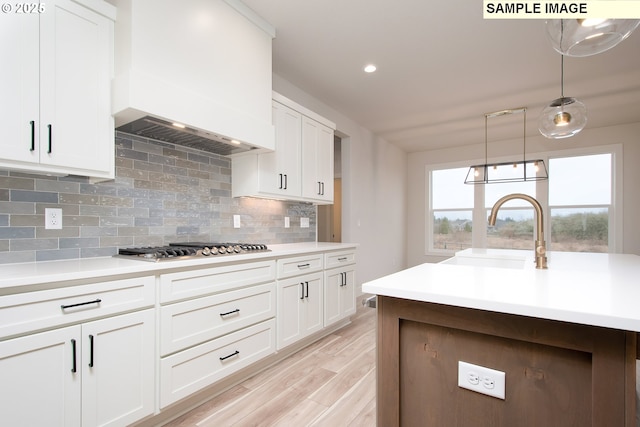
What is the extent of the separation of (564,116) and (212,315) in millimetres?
2985

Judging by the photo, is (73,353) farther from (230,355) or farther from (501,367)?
(501,367)

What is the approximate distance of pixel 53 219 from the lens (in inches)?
66.1

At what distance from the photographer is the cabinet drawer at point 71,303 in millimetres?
1171

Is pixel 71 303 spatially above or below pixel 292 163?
below

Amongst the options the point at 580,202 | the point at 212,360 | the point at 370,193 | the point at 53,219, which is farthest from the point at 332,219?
the point at 53,219

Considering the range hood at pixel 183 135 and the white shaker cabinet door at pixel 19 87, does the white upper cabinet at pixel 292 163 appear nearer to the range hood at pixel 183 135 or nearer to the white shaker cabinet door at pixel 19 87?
the range hood at pixel 183 135

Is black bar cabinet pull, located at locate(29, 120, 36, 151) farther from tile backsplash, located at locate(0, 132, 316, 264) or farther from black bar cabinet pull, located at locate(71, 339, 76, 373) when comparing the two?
black bar cabinet pull, located at locate(71, 339, 76, 373)

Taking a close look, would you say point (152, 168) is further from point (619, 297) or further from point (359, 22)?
point (619, 297)

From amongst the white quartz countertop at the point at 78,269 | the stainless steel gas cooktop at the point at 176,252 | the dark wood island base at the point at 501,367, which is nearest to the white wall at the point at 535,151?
the stainless steel gas cooktop at the point at 176,252

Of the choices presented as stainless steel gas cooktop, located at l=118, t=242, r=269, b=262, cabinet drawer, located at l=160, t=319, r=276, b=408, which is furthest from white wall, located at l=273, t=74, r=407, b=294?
cabinet drawer, located at l=160, t=319, r=276, b=408

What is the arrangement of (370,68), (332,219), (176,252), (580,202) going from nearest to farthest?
(176,252) < (370,68) < (580,202) < (332,219)

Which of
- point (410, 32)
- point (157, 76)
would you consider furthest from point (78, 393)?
point (410, 32)

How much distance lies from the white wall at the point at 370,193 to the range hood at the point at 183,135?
3.82 feet

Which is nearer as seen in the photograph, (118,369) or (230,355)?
(118,369)
